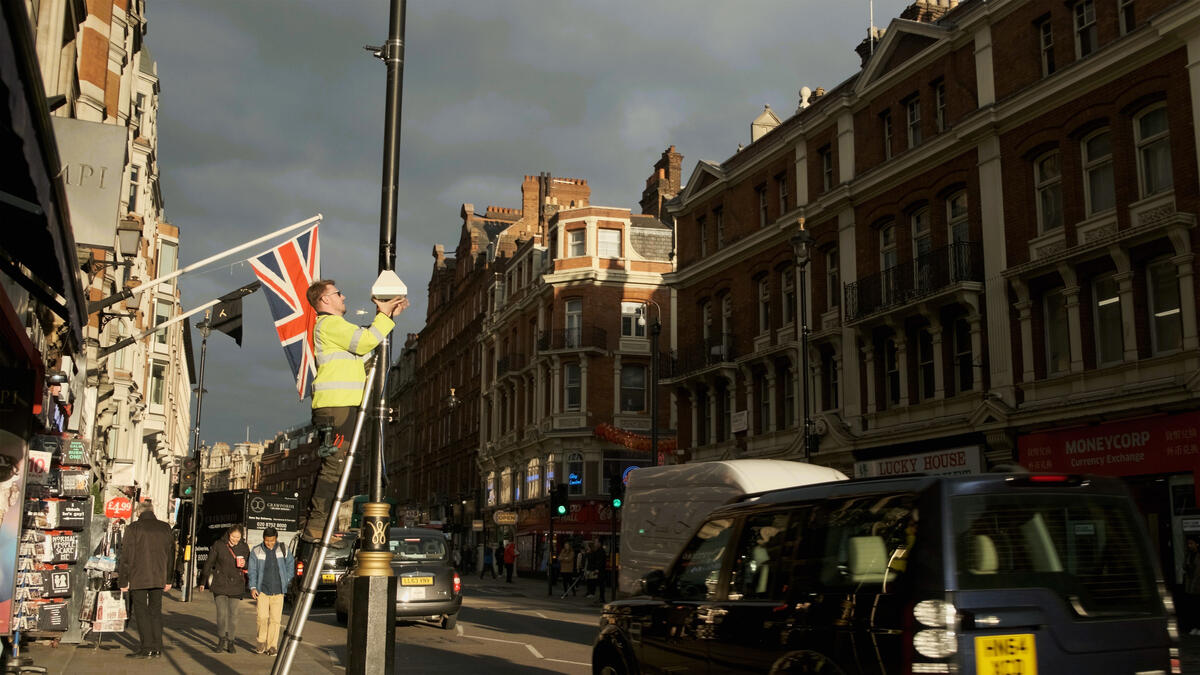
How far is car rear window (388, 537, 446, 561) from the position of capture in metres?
18.6

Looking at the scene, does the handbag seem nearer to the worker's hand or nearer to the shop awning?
the shop awning

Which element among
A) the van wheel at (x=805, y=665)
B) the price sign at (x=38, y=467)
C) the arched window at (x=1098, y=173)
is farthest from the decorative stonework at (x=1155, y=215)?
the price sign at (x=38, y=467)

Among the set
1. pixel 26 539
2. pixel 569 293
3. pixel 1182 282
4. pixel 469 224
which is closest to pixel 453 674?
pixel 26 539

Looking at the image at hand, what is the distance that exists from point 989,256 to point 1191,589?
963 centimetres

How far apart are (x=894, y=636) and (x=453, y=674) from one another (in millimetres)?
8030

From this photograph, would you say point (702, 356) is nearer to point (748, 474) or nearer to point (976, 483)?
point (748, 474)

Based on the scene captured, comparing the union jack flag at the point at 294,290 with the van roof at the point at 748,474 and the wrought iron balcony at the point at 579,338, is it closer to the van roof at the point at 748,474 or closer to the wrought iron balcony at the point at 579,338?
the van roof at the point at 748,474

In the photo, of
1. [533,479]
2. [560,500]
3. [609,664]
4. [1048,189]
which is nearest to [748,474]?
[609,664]

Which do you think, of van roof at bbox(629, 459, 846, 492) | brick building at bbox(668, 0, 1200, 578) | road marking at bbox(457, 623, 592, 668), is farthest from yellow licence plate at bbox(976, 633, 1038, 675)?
brick building at bbox(668, 0, 1200, 578)

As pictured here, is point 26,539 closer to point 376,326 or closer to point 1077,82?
point 376,326

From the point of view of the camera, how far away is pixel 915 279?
89.2 ft

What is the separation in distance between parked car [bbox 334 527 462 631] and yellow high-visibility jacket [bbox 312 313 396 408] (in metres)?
11.0

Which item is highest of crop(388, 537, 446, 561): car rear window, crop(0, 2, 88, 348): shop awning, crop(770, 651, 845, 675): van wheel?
crop(0, 2, 88, 348): shop awning

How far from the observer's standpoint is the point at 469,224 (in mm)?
76875
